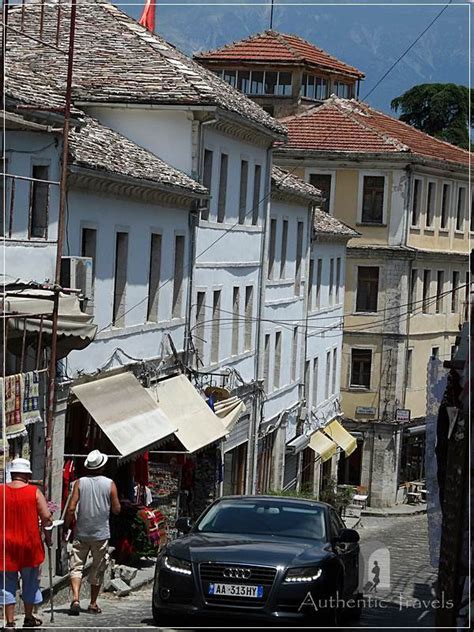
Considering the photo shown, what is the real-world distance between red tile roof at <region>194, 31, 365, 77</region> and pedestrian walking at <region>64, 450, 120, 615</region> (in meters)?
49.5

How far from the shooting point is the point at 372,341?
195 feet

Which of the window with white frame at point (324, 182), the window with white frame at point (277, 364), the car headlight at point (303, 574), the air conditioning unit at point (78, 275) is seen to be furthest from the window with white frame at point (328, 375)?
the car headlight at point (303, 574)

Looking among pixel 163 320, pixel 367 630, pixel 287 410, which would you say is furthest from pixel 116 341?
pixel 287 410

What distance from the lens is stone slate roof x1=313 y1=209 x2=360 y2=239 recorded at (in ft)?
161

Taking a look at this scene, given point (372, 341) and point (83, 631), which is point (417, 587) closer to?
point (83, 631)

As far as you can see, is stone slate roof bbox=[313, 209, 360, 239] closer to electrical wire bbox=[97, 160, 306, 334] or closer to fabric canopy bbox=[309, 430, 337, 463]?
electrical wire bbox=[97, 160, 306, 334]

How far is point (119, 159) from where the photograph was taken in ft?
83.0

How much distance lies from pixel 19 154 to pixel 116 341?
623 centimetres

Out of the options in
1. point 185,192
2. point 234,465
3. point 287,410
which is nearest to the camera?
point 185,192

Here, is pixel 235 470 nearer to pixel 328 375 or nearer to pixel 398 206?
pixel 328 375

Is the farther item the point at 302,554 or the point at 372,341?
the point at 372,341

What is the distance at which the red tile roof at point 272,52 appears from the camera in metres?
65.0

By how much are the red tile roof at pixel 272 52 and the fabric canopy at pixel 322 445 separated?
20.0 metres

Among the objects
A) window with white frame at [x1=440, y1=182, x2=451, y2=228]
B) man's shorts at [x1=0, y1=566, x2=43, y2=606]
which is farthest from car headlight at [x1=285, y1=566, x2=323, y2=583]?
window with white frame at [x1=440, y1=182, x2=451, y2=228]
